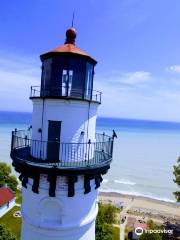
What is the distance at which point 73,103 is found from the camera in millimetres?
6730

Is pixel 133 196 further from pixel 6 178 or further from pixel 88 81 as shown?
pixel 88 81

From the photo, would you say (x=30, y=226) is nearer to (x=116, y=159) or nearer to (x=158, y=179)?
(x=158, y=179)

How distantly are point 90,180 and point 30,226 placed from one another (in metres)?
1.88

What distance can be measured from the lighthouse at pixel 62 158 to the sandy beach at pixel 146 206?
30.3 meters

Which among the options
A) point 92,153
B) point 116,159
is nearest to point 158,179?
point 116,159

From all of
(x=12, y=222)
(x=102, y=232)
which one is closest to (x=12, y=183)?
(x=12, y=222)

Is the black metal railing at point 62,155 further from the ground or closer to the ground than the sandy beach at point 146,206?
further from the ground

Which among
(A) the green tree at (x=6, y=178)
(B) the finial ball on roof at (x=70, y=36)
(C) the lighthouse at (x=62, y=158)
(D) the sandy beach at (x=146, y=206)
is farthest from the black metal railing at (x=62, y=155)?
(D) the sandy beach at (x=146, y=206)

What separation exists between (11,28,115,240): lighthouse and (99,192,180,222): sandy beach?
30.3m

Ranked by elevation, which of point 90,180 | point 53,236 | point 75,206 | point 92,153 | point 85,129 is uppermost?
point 85,129

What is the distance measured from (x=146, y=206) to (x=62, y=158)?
116ft

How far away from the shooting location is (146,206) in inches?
1540

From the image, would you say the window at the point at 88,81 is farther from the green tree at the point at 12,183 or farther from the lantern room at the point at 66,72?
the green tree at the point at 12,183

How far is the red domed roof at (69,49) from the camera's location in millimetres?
7043
